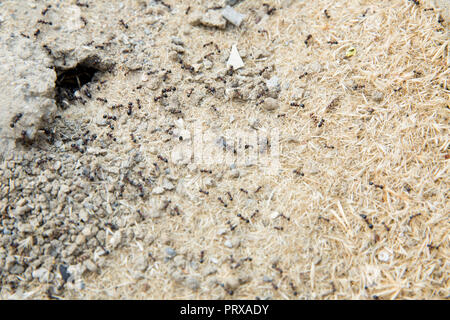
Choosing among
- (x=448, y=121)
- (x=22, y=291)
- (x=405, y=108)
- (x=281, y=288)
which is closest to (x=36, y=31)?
(x=22, y=291)

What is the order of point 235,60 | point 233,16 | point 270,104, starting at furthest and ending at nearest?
point 233,16, point 235,60, point 270,104

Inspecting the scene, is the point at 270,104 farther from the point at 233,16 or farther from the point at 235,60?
the point at 233,16

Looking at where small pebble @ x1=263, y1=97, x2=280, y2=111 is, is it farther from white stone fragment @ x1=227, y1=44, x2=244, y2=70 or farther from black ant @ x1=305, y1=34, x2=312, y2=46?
black ant @ x1=305, y1=34, x2=312, y2=46

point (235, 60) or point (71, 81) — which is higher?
point (235, 60)

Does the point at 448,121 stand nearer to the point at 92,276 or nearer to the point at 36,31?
the point at 92,276

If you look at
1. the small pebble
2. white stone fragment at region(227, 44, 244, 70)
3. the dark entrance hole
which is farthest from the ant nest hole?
the small pebble

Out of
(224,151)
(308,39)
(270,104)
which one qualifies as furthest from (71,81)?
(308,39)

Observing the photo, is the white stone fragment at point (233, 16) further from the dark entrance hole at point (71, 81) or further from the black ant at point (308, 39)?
the dark entrance hole at point (71, 81)
